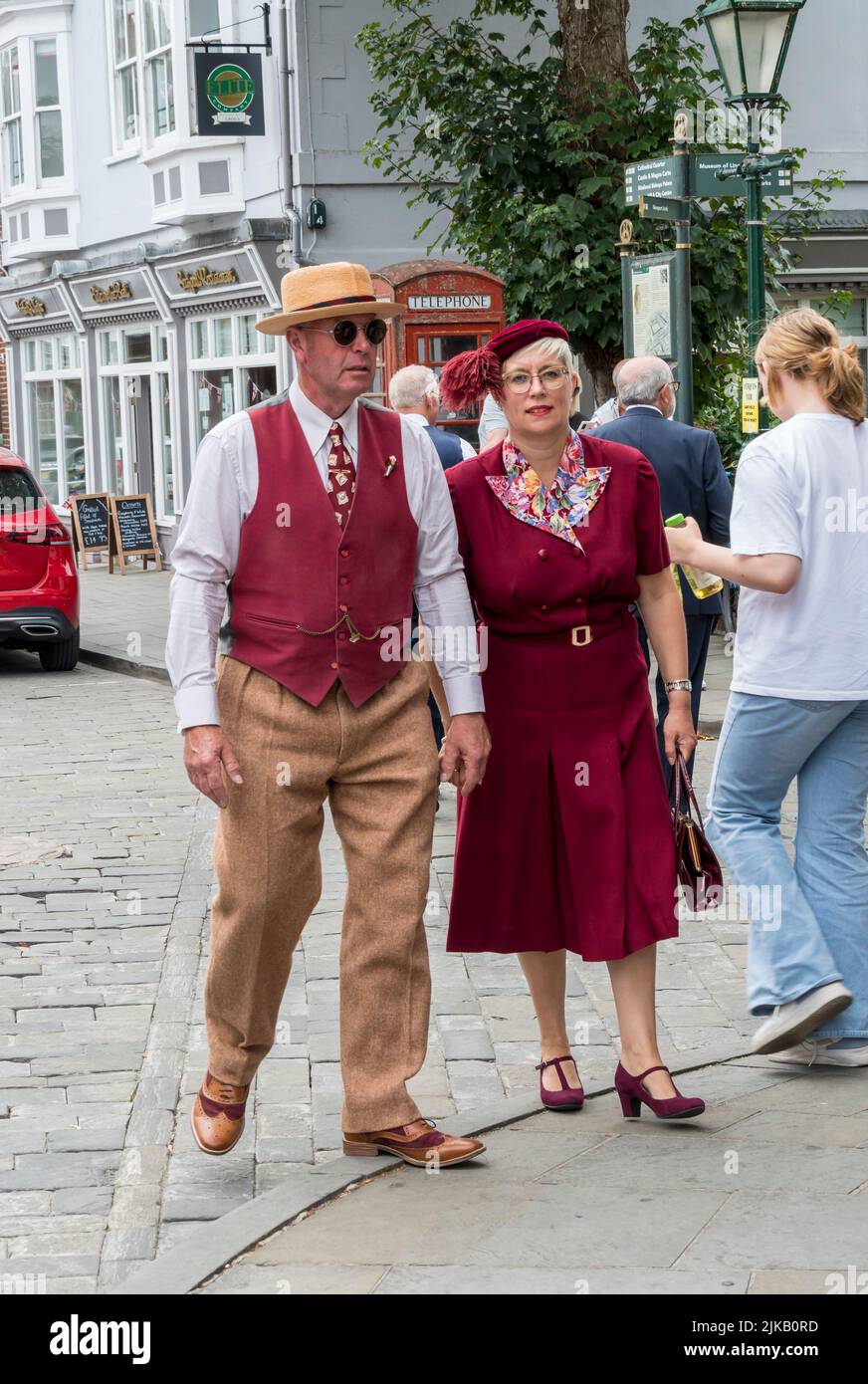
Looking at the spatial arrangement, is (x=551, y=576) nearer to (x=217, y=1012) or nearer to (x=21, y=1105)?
(x=217, y=1012)

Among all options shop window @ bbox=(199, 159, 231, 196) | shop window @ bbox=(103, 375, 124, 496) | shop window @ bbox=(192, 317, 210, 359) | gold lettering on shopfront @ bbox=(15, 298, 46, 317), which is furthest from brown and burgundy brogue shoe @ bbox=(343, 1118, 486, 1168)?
gold lettering on shopfront @ bbox=(15, 298, 46, 317)

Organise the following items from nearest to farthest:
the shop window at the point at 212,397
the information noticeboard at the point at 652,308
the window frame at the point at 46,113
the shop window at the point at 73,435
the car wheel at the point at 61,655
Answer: the information noticeboard at the point at 652,308 < the car wheel at the point at 61,655 < the shop window at the point at 212,397 < the window frame at the point at 46,113 < the shop window at the point at 73,435

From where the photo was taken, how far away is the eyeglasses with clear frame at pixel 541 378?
4.52 meters

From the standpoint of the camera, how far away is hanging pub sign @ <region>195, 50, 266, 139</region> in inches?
759

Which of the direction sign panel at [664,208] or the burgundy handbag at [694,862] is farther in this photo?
the direction sign panel at [664,208]

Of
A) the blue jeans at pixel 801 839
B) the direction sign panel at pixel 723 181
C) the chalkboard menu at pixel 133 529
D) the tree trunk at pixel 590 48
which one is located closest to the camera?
the blue jeans at pixel 801 839

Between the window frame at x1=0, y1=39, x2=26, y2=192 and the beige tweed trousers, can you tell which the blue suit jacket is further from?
the window frame at x1=0, y1=39, x2=26, y2=192

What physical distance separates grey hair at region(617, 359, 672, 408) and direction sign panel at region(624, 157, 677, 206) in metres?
4.13

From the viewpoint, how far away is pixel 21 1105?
5.01 meters

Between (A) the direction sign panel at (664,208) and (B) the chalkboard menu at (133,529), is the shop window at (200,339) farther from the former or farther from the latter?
(A) the direction sign panel at (664,208)

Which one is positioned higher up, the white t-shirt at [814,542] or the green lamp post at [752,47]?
the green lamp post at [752,47]

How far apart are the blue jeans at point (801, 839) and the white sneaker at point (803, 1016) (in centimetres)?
5

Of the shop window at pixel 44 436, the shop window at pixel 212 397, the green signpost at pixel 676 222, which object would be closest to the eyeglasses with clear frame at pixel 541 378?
the green signpost at pixel 676 222

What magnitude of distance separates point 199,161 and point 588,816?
18.1 meters
